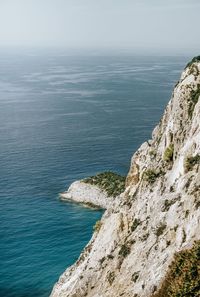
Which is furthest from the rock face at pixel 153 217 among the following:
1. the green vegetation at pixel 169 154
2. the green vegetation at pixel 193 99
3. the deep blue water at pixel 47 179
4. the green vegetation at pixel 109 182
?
the green vegetation at pixel 109 182

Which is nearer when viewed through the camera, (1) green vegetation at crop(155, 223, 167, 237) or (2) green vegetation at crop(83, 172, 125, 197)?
(1) green vegetation at crop(155, 223, 167, 237)

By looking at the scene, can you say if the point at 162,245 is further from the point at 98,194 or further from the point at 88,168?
the point at 88,168

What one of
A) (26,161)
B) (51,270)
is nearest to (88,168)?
(26,161)

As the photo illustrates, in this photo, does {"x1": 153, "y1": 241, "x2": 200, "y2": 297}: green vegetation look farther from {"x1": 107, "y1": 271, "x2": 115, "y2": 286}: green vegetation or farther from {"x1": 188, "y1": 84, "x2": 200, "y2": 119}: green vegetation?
{"x1": 188, "y1": 84, "x2": 200, "y2": 119}: green vegetation

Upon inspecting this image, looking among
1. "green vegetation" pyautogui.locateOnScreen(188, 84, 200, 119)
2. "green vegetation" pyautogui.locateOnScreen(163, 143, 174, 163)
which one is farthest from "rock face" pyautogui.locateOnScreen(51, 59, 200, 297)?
"green vegetation" pyautogui.locateOnScreen(188, 84, 200, 119)

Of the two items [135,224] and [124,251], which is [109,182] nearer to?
[135,224]

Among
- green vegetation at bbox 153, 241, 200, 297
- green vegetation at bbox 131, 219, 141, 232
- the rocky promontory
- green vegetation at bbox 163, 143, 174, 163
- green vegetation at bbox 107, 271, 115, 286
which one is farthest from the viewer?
the rocky promontory

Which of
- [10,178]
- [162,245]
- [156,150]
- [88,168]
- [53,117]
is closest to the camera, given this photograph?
[162,245]
